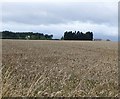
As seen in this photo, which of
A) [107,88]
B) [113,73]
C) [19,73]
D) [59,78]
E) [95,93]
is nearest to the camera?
[95,93]

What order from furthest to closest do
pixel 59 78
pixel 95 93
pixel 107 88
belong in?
pixel 59 78, pixel 107 88, pixel 95 93

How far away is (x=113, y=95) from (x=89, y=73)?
3143mm

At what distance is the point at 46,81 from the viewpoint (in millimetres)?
10227

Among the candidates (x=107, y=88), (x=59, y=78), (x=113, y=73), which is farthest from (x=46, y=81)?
(x=113, y=73)

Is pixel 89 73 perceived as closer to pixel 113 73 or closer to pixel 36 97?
pixel 113 73

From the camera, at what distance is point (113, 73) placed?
Answer: 13484mm

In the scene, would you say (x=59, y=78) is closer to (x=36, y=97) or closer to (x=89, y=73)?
(x=89, y=73)

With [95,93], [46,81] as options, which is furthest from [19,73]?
[95,93]

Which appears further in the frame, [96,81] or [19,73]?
[19,73]

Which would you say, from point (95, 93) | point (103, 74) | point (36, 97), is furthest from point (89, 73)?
point (36, 97)

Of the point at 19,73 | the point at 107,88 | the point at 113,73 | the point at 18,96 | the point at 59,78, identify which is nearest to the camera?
the point at 18,96

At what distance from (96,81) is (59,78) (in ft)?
4.05

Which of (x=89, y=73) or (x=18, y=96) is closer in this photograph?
(x=18, y=96)

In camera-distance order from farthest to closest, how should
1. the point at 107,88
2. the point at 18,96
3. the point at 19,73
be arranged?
the point at 19,73 < the point at 107,88 < the point at 18,96
